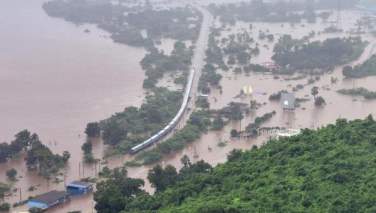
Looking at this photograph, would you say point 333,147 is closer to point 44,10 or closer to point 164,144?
point 164,144

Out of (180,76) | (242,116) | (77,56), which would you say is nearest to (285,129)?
(242,116)

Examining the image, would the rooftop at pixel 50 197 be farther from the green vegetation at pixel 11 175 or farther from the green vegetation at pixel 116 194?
the green vegetation at pixel 116 194

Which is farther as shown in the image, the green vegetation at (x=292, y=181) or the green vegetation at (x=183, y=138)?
the green vegetation at (x=183, y=138)

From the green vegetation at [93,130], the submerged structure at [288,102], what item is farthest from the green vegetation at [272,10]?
the green vegetation at [93,130]

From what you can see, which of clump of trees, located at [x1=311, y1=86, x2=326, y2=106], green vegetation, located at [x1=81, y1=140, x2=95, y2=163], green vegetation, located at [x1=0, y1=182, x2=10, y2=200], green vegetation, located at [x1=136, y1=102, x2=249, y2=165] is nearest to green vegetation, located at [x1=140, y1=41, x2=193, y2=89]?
green vegetation, located at [x1=136, y1=102, x2=249, y2=165]

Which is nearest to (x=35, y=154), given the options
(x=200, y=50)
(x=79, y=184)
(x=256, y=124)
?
(x=79, y=184)

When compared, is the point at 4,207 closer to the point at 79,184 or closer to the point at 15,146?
the point at 79,184

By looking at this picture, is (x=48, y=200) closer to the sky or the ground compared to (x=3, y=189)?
closer to the ground
